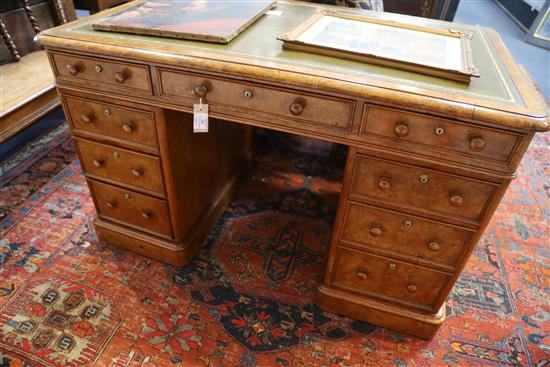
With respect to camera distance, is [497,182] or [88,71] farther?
[88,71]

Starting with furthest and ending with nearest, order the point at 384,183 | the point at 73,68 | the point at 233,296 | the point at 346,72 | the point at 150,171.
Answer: the point at 233,296, the point at 150,171, the point at 73,68, the point at 384,183, the point at 346,72

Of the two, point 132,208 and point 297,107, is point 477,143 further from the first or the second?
point 132,208

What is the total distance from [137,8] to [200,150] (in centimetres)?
68

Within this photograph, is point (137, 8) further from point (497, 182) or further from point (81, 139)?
point (497, 182)

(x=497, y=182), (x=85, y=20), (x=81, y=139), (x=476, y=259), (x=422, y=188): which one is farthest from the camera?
(x=476, y=259)

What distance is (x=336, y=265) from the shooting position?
5.13 feet

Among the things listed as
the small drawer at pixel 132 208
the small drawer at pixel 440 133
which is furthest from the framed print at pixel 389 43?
the small drawer at pixel 132 208

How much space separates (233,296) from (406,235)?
88cm

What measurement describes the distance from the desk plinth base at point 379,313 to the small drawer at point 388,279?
0.13 feet

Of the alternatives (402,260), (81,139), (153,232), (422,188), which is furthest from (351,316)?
(81,139)

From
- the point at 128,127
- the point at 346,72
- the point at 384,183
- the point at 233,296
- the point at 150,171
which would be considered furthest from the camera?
the point at 233,296

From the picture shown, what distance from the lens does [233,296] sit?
1.76 m

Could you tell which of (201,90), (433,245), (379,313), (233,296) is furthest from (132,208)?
(433,245)

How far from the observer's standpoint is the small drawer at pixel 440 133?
1.05m
